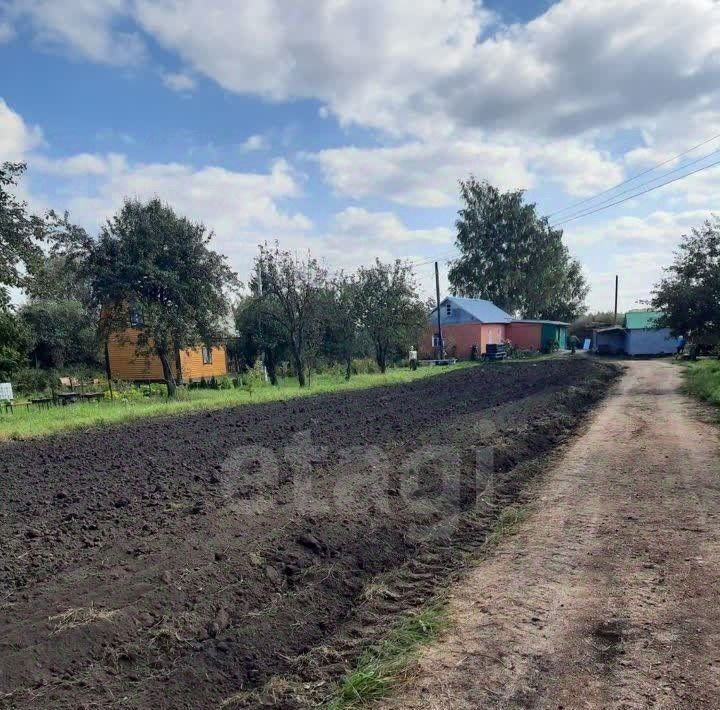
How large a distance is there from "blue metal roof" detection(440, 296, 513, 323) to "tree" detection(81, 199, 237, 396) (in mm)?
31407

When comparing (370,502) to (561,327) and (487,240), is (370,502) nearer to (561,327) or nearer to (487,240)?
(487,240)

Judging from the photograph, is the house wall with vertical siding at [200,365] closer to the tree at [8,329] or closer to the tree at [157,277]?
the tree at [157,277]

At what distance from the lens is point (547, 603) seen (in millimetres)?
3949

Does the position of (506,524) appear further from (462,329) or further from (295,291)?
(462,329)

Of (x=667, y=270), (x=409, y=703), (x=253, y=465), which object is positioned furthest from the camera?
(x=667, y=270)

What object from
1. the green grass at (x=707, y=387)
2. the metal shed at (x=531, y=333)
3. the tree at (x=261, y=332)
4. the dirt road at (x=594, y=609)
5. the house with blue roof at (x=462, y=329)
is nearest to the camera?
the dirt road at (x=594, y=609)

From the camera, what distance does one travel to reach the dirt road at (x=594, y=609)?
2.97 metres

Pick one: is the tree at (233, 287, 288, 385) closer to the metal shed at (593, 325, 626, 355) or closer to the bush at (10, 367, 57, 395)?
the bush at (10, 367, 57, 395)

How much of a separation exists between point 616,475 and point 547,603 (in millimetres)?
4125

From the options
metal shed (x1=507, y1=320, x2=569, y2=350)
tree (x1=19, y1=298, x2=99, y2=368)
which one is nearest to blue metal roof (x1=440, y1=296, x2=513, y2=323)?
metal shed (x1=507, y1=320, x2=569, y2=350)

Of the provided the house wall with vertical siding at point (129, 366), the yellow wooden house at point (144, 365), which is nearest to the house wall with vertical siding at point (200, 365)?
the yellow wooden house at point (144, 365)

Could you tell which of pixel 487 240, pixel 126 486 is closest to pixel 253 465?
pixel 126 486

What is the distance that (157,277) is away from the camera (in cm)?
1931

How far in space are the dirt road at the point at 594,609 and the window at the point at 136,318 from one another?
1586 centimetres
